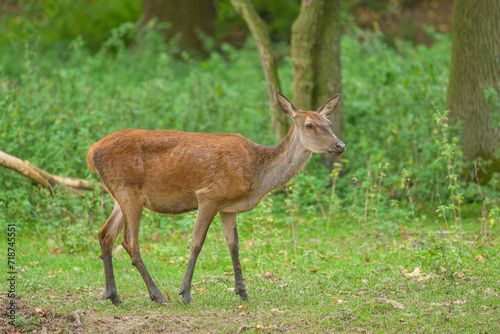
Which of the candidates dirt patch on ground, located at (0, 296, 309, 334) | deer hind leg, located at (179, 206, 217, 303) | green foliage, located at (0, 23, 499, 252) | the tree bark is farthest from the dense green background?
deer hind leg, located at (179, 206, 217, 303)

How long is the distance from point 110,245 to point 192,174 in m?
1.15

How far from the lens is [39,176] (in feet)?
30.3

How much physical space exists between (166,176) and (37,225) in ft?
12.0

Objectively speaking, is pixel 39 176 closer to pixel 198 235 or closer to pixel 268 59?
pixel 198 235

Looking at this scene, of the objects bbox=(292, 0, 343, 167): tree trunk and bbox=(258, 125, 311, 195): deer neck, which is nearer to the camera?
bbox=(258, 125, 311, 195): deer neck

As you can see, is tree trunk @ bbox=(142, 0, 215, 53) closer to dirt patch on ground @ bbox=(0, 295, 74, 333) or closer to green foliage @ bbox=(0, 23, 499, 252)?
green foliage @ bbox=(0, 23, 499, 252)

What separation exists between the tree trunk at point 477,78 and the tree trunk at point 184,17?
10621 mm

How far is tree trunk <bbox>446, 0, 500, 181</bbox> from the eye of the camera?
10219mm

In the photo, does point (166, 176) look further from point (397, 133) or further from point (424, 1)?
point (424, 1)

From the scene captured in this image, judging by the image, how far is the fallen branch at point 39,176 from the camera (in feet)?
30.1

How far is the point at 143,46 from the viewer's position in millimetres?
18172

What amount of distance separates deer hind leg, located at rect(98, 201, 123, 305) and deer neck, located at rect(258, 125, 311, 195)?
157cm

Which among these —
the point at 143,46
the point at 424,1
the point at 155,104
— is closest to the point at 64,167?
the point at 155,104

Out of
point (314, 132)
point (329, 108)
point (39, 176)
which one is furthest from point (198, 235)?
point (39, 176)
